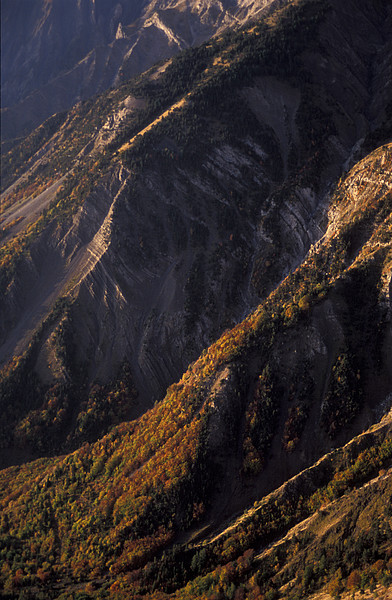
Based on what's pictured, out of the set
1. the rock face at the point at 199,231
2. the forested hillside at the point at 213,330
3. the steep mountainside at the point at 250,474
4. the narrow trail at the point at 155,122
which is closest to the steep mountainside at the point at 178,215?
the rock face at the point at 199,231

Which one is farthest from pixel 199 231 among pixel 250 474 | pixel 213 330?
pixel 250 474

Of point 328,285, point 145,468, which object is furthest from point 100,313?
point 328,285

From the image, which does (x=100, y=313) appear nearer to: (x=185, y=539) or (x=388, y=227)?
(x=185, y=539)

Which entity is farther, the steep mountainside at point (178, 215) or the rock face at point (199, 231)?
the rock face at point (199, 231)

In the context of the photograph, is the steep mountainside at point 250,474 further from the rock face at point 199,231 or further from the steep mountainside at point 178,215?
the rock face at point 199,231

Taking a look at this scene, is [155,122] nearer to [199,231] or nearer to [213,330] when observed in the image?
[199,231]

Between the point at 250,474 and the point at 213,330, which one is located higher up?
the point at 213,330
